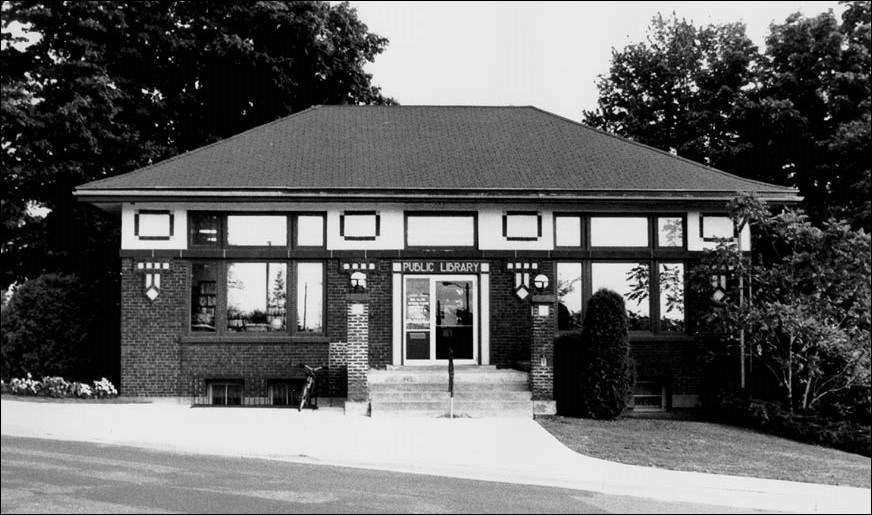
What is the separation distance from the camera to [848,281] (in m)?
15.0

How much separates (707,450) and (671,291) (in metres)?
5.78

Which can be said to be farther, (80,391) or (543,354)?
(80,391)

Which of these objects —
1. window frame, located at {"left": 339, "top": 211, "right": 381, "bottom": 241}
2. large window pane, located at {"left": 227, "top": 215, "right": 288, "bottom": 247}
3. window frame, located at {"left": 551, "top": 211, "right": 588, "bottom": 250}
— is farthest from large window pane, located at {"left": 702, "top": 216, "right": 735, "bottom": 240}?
large window pane, located at {"left": 227, "top": 215, "right": 288, "bottom": 247}

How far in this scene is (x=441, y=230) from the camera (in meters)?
17.7

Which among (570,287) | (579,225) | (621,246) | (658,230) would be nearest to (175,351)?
(570,287)

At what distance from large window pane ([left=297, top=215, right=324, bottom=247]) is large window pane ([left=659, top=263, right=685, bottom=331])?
7.56 metres

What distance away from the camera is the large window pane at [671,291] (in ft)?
58.9

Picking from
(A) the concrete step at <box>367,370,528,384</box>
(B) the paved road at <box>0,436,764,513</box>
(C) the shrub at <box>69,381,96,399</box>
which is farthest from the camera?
(A) the concrete step at <box>367,370,528,384</box>

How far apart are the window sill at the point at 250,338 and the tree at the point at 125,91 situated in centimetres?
261

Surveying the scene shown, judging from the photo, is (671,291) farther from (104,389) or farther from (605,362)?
(104,389)

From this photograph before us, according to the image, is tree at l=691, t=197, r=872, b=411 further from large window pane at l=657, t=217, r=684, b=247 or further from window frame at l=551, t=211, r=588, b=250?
window frame at l=551, t=211, r=588, b=250

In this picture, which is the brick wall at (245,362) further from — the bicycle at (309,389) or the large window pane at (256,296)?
the bicycle at (309,389)

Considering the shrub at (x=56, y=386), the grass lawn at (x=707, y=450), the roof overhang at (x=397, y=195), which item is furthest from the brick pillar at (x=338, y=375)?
the shrub at (x=56, y=386)

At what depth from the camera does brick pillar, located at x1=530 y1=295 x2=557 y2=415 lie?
1583cm
